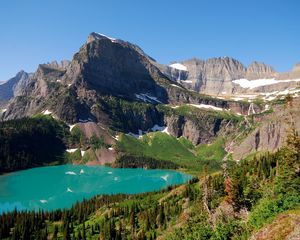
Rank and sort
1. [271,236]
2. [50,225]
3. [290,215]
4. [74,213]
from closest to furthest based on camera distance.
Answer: [271,236] < [290,215] < [50,225] < [74,213]

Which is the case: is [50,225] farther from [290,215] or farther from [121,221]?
[290,215]

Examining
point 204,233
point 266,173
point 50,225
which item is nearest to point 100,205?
point 50,225

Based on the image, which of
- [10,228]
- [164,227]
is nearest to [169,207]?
[164,227]

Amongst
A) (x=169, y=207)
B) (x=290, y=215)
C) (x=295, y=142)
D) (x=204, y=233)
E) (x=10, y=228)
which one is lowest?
(x=10, y=228)

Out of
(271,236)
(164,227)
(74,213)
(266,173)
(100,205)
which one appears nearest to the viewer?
(271,236)

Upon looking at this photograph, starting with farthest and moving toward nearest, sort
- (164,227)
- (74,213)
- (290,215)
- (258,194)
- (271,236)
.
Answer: (74,213) < (164,227) < (258,194) < (290,215) < (271,236)

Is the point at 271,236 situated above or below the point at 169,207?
above

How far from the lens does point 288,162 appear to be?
6688cm

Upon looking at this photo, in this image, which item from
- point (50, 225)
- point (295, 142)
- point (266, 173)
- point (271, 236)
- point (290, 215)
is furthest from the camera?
point (50, 225)

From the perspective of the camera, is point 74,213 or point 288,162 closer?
point 288,162

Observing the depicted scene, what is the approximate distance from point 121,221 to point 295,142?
7895 centimetres

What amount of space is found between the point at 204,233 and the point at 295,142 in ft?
99.7

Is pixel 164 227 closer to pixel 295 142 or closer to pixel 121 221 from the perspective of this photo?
pixel 121 221

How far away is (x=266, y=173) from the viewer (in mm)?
127188
